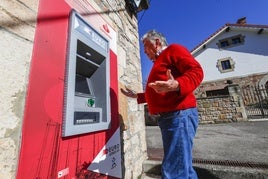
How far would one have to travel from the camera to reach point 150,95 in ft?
4.55

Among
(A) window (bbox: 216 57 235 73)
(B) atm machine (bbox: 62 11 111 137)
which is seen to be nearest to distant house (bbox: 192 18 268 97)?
(A) window (bbox: 216 57 235 73)

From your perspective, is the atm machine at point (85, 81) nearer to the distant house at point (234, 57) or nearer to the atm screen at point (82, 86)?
the atm screen at point (82, 86)

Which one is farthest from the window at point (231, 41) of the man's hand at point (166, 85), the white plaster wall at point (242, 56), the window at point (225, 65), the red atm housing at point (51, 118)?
the red atm housing at point (51, 118)

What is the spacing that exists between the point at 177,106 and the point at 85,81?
878 mm

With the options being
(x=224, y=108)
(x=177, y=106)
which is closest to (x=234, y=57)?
(x=224, y=108)

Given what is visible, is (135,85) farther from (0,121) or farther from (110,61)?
(0,121)

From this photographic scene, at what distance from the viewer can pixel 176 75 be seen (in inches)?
50.3

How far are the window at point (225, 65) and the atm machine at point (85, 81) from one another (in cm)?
1557

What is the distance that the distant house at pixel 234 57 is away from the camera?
13.7 m

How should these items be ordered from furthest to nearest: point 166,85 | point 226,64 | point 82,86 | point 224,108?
point 226,64 < point 224,108 < point 82,86 < point 166,85

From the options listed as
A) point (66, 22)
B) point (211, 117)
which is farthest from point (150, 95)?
point (211, 117)

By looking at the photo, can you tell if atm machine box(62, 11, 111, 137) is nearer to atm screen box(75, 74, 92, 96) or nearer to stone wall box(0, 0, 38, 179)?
atm screen box(75, 74, 92, 96)

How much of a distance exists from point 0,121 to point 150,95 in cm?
99

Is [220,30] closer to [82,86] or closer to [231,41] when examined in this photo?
[231,41]
